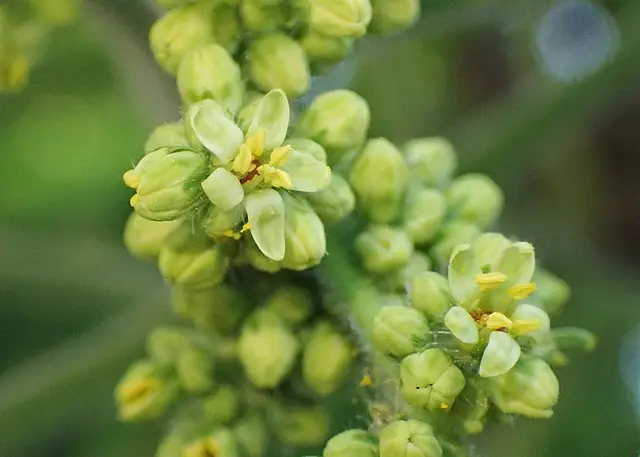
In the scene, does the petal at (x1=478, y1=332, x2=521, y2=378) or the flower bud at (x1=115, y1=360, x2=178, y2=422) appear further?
the flower bud at (x1=115, y1=360, x2=178, y2=422)

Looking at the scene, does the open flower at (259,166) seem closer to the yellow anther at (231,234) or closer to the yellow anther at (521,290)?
the yellow anther at (231,234)

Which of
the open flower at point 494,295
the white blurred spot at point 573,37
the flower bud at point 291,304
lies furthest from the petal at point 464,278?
the white blurred spot at point 573,37

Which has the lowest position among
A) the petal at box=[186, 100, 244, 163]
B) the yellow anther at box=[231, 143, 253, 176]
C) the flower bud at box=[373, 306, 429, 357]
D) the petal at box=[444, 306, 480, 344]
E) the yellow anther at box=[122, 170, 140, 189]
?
the flower bud at box=[373, 306, 429, 357]

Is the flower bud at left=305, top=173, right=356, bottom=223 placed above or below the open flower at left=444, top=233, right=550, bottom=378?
above

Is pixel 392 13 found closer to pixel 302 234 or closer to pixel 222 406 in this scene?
pixel 302 234

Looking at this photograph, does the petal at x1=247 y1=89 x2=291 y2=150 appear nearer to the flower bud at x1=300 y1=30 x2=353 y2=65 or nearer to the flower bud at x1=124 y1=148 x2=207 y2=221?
the flower bud at x1=124 y1=148 x2=207 y2=221

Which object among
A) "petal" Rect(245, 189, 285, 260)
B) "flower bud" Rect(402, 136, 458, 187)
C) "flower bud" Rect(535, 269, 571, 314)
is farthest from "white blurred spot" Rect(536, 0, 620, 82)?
"petal" Rect(245, 189, 285, 260)

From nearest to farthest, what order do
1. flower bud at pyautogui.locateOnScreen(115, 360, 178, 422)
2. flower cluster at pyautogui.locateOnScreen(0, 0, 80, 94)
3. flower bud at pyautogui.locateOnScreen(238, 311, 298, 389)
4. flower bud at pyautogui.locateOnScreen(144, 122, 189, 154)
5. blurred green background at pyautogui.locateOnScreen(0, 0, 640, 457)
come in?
flower bud at pyautogui.locateOnScreen(144, 122, 189, 154) < flower bud at pyautogui.locateOnScreen(238, 311, 298, 389) < flower bud at pyautogui.locateOnScreen(115, 360, 178, 422) < flower cluster at pyautogui.locateOnScreen(0, 0, 80, 94) < blurred green background at pyautogui.locateOnScreen(0, 0, 640, 457)
